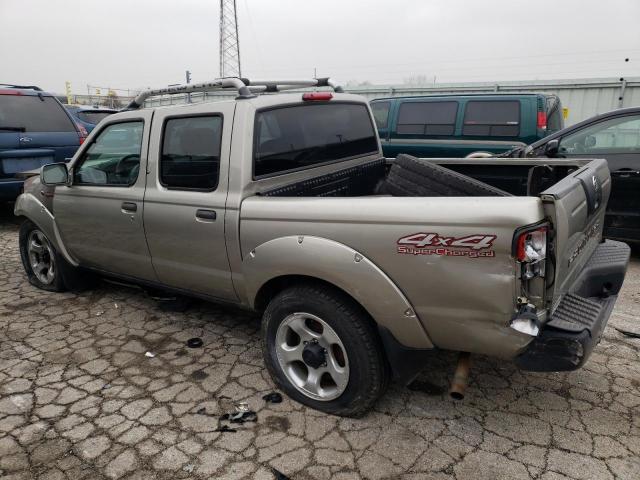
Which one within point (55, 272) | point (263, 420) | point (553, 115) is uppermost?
point (553, 115)

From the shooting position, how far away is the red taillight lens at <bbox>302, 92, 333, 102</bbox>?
3.16 metres

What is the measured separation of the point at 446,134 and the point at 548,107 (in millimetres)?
1605

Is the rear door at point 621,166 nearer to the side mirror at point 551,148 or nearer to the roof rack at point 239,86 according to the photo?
the side mirror at point 551,148

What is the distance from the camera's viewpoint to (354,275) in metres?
2.29

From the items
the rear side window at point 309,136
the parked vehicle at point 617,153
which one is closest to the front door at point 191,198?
the rear side window at point 309,136

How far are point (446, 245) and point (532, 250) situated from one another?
1.11 feet

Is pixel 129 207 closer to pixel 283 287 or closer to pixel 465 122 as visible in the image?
pixel 283 287

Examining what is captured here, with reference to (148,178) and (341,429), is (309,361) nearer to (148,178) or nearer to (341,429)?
(341,429)

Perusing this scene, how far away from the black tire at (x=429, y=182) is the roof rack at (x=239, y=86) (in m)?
1.03

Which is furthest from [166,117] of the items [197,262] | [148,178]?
[197,262]

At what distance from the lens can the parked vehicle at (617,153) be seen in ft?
16.3

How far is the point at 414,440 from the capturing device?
2439 mm

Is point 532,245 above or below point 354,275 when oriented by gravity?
above

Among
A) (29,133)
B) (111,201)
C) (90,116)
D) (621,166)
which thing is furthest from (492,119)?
(90,116)
